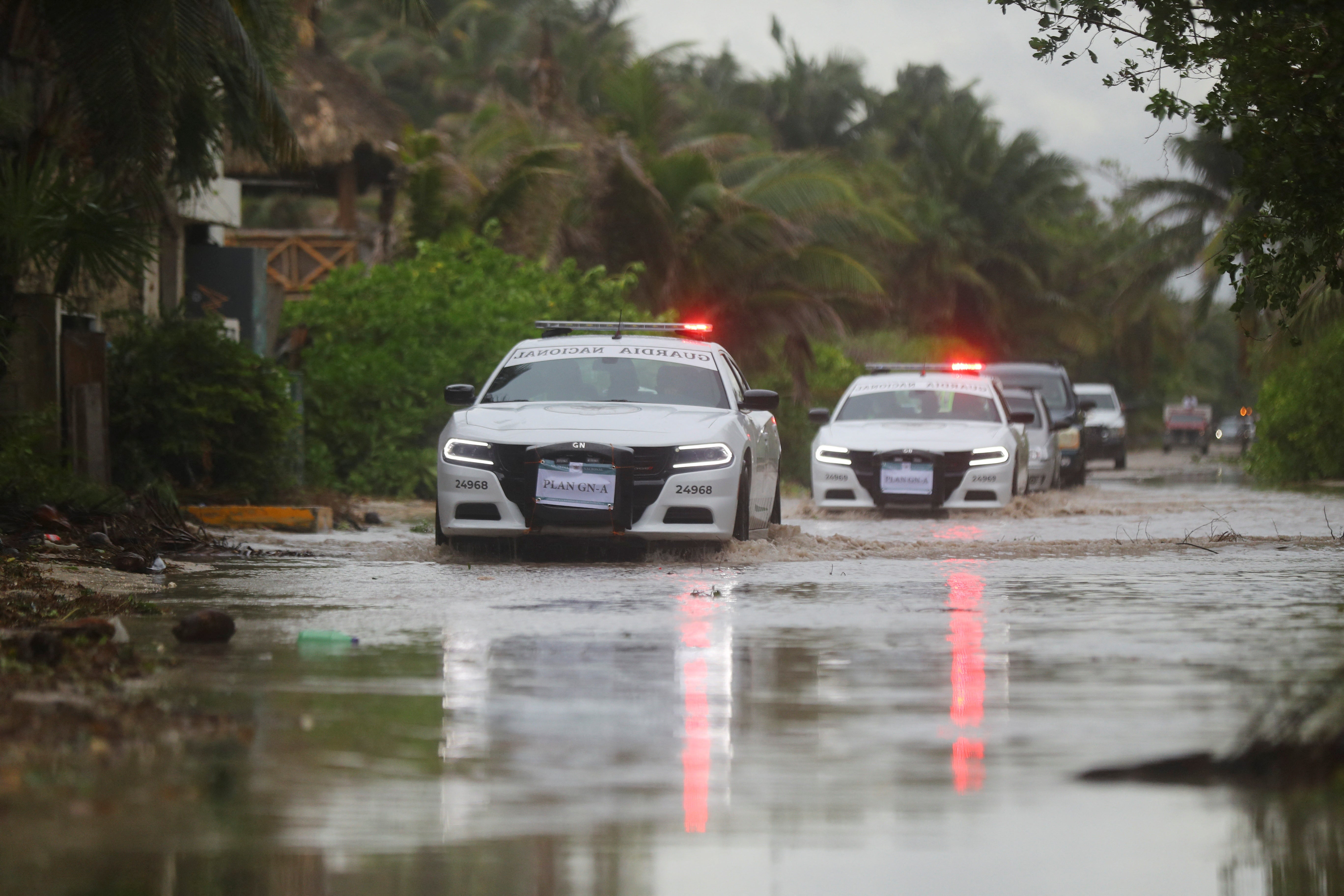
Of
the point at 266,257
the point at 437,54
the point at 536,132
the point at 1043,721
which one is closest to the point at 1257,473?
the point at 536,132

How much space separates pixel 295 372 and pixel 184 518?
19.2 feet

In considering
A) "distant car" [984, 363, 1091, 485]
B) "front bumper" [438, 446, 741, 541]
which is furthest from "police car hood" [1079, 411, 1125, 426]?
"front bumper" [438, 446, 741, 541]

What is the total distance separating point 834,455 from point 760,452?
18.4ft

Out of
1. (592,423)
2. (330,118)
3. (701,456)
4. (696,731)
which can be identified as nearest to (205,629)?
(696,731)

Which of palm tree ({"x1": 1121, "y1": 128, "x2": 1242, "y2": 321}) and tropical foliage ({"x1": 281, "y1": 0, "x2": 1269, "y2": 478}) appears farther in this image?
palm tree ({"x1": 1121, "y1": 128, "x2": 1242, "y2": 321})

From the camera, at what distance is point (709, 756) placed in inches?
222

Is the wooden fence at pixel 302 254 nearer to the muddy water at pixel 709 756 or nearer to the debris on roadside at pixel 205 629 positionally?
the muddy water at pixel 709 756

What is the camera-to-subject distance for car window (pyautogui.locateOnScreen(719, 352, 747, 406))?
14461mm

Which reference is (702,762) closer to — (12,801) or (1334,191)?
(12,801)

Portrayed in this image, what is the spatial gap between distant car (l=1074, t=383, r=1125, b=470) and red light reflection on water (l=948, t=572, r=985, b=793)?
92.9ft

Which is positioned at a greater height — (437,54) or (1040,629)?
(437,54)

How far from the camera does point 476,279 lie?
2258 centimetres

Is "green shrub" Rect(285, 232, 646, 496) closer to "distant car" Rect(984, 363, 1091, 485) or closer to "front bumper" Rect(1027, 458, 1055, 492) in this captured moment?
"front bumper" Rect(1027, 458, 1055, 492)

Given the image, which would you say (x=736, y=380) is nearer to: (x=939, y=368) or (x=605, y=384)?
(x=605, y=384)
